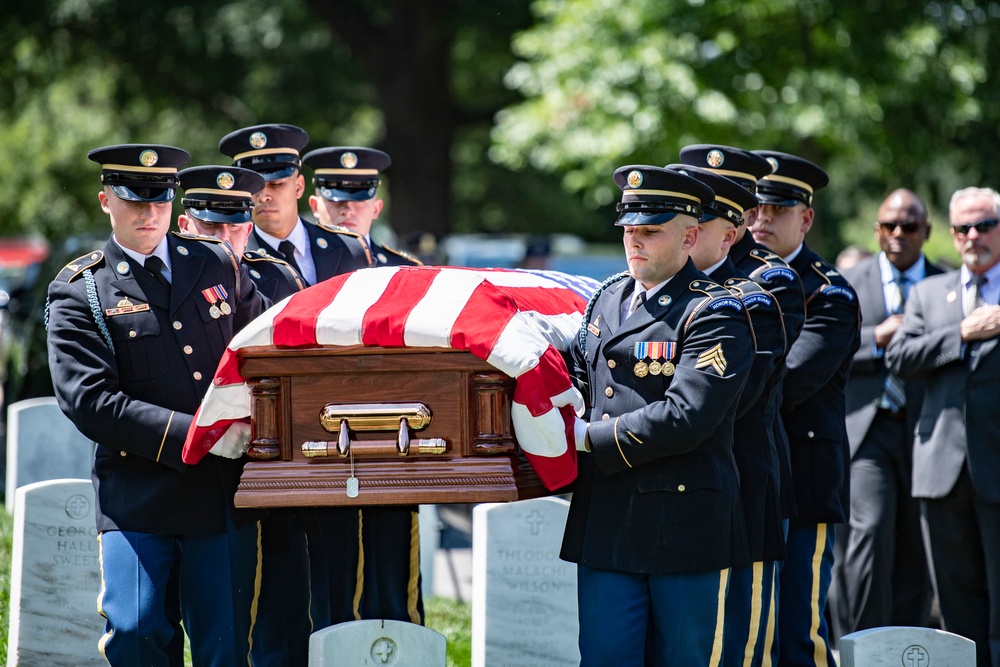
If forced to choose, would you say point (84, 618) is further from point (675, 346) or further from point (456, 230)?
point (456, 230)

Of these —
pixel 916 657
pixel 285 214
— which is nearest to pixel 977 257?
pixel 916 657

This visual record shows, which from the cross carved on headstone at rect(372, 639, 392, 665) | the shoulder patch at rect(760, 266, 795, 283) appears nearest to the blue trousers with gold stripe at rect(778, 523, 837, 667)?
the shoulder patch at rect(760, 266, 795, 283)

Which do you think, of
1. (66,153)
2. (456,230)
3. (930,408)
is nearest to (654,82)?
(930,408)

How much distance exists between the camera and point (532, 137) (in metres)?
12.3

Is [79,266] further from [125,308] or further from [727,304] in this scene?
[727,304]

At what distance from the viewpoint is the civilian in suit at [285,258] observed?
484cm

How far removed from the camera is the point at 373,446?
388 cm

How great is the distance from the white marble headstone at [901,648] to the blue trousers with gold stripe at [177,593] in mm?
2014

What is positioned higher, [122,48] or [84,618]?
[122,48]

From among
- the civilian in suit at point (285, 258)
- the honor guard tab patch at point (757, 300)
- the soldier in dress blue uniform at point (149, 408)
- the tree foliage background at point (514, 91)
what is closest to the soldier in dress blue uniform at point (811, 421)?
the honor guard tab patch at point (757, 300)

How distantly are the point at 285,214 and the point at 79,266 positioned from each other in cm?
120

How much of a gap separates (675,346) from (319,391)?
107 centimetres

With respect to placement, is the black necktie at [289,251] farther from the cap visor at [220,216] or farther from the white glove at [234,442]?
the white glove at [234,442]

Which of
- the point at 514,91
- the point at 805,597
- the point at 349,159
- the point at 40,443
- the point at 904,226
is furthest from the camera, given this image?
the point at 514,91
